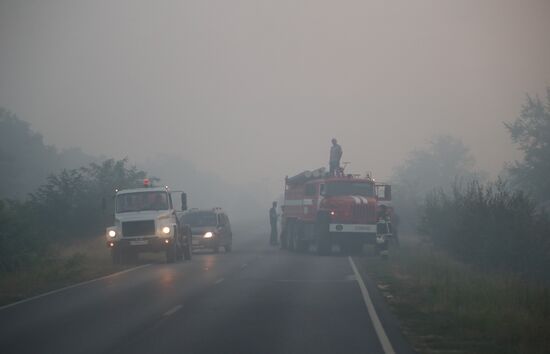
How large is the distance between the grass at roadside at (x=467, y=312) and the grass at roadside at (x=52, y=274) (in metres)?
9.23

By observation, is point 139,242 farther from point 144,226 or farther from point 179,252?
point 179,252

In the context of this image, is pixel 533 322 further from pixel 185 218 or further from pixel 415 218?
pixel 415 218

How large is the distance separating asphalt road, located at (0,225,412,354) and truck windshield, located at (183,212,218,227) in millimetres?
12618

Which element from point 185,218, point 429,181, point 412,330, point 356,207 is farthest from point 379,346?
point 429,181

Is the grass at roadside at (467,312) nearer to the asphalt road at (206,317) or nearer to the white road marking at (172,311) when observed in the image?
the asphalt road at (206,317)

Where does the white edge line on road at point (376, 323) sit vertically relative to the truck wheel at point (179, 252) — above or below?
below

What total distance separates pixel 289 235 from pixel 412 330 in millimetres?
27113

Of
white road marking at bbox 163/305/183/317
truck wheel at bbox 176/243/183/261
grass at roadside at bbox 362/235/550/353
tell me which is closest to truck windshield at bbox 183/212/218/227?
truck wheel at bbox 176/243/183/261

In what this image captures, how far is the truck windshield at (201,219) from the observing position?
38406 millimetres

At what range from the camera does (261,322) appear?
14.7 m

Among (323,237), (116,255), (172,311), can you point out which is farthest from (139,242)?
(172,311)

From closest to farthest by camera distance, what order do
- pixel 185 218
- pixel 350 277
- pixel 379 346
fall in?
pixel 379 346 → pixel 350 277 → pixel 185 218

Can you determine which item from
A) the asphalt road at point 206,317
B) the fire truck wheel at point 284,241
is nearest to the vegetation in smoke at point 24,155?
the fire truck wheel at point 284,241

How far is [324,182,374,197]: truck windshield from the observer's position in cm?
3553
